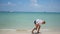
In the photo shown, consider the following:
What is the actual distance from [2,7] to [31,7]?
1.20 feet

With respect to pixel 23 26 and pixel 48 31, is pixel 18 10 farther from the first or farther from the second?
pixel 48 31

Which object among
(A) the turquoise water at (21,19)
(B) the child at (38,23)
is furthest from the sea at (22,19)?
(B) the child at (38,23)

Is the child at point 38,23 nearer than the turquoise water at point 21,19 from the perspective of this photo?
Yes

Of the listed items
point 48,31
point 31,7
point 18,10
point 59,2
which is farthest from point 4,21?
point 59,2

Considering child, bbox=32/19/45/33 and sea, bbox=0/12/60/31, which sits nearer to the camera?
child, bbox=32/19/45/33

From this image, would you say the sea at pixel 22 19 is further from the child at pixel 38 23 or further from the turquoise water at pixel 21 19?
the child at pixel 38 23

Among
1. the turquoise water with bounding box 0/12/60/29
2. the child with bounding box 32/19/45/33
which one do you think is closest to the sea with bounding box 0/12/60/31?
the turquoise water with bounding box 0/12/60/29

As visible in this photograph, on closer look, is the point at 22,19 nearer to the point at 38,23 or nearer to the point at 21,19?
the point at 21,19

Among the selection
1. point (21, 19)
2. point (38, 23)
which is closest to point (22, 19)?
point (21, 19)

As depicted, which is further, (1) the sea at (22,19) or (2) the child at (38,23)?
(1) the sea at (22,19)

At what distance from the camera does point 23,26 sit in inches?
79.5

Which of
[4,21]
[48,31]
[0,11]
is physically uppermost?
[0,11]

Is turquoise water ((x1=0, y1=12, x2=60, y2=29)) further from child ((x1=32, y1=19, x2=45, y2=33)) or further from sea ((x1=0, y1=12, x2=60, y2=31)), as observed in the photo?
child ((x1=32, y1=19, x2=45, y2=33))

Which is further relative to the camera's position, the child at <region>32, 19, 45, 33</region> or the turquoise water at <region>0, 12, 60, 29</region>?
the turquoise water at <region>0, 12, 60, 29</region>
